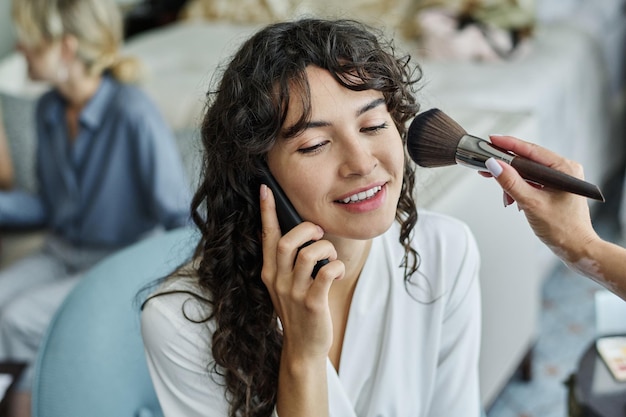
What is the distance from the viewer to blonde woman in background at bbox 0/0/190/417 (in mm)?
1890

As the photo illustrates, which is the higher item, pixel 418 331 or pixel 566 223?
pixel 566 223

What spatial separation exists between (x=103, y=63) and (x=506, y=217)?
1.07 metres

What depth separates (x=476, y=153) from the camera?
89cm

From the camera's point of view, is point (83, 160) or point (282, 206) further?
point (83, 160)

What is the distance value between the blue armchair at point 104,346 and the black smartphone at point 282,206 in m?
0.25

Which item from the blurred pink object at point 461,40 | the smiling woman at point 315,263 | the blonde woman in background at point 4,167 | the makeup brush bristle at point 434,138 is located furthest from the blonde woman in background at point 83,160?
the blurred pink object at point 461,40

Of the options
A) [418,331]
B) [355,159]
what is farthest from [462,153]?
[418,331]

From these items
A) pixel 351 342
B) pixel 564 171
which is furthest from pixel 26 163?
pixel 564 171

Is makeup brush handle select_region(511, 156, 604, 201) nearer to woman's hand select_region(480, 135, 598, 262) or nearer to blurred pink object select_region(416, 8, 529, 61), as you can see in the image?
woman's hand select_region(480, 135, 598, 262)

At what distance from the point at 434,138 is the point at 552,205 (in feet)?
0.51

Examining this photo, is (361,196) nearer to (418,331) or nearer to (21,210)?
(418,331)

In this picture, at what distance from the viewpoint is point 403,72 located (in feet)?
3.49

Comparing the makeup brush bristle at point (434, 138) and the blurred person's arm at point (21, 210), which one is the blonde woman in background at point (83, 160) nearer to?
the blurred person's arm at point (21, 210)

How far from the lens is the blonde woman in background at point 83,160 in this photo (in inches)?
74.4
